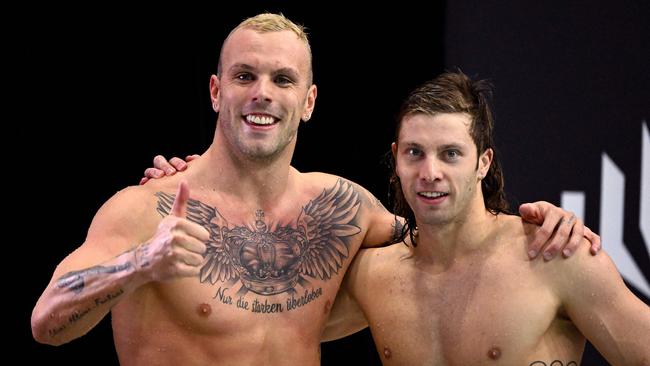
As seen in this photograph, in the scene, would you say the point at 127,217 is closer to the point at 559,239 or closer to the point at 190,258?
the point at 190,258

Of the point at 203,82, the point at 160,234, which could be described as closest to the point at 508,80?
the point at 203,82

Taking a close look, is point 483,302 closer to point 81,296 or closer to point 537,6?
point 81,296

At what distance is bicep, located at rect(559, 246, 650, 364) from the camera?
2.17 metres

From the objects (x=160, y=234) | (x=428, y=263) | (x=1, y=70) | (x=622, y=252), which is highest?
(x=1, y=70)

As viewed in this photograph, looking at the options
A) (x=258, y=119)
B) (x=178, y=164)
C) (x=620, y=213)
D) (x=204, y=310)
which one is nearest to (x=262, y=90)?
(x=258, y=119)

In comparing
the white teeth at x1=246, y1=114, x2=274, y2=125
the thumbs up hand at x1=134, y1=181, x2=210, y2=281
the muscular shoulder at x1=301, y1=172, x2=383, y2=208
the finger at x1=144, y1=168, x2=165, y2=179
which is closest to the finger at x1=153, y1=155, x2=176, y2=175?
the finger at x1=144, y1=168, x2=165, y2=179

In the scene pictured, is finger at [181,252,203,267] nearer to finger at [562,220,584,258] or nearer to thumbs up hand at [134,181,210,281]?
thumbs up hand at [134,181,210,281]

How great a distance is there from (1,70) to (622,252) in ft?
6.70

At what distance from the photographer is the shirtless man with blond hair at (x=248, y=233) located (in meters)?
2.33

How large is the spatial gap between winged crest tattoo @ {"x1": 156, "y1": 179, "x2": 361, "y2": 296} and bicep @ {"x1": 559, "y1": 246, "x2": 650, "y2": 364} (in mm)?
611

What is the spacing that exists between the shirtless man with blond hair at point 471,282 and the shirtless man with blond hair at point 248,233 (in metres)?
0.11

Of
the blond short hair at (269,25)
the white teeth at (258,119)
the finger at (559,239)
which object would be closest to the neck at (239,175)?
the white teeth at (258,119)

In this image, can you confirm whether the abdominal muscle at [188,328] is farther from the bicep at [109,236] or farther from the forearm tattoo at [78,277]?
the forearm tattoo at [78,277]

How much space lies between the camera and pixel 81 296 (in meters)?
2.04
